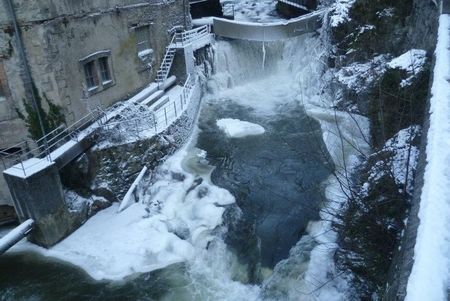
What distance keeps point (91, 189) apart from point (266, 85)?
42.1 ft

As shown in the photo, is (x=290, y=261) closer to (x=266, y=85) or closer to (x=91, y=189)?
(x=91, y=189)

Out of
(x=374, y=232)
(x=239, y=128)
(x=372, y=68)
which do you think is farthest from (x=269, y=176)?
(x=374, y=232)

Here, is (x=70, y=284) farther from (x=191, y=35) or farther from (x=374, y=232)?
(x=191, y=35)

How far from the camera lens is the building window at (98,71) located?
46.8 ft

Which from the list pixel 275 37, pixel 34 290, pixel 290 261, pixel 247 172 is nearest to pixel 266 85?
pixel 275 37

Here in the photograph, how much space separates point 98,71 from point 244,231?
25.7ft

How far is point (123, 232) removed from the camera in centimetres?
1227

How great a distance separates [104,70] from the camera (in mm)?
15359

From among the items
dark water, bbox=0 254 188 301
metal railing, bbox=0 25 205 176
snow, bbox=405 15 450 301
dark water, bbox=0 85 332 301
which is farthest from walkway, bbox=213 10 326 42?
snow, bbox=405 15 450 301

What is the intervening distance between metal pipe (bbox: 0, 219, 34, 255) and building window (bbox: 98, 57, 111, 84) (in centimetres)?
594

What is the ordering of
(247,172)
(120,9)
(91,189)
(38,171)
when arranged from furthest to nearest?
(120,9)
(247,172)
(91,189)
(38,171)

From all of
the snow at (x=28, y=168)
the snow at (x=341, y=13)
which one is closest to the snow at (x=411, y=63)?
the snow at (x=341, y=13)

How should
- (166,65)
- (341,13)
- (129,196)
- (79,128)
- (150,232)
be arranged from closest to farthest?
(150,232) < (129,196) < (79,128) < (166,65) < (341,13)

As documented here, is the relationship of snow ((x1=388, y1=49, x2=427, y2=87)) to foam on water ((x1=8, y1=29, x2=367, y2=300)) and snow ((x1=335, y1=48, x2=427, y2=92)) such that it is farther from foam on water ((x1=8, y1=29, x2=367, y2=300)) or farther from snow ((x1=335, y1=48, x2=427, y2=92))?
foam on water ((x1=8, y1=29, x2=367, y2=300))
